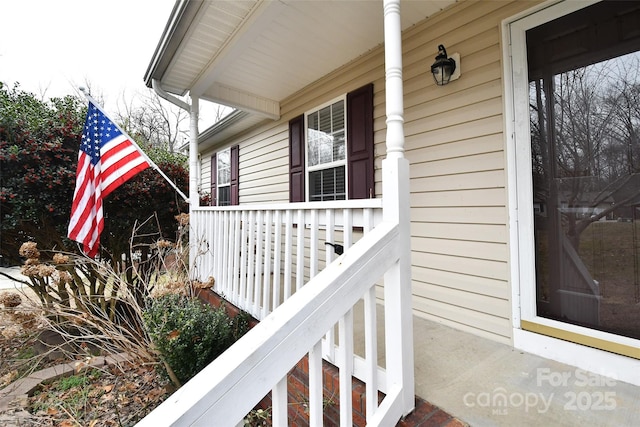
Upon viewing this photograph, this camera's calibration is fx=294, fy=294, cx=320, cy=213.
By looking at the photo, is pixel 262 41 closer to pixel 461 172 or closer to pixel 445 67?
pixel 445 67

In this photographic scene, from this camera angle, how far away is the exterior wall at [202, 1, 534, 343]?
7.48 feet

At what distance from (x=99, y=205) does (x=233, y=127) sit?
3.52m

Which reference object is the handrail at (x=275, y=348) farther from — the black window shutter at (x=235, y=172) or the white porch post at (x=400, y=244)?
the black window shutter at (x=235, y=172)

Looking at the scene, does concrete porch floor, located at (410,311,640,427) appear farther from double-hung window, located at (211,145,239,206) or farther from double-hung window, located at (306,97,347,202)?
double-hung window, located at (211,145,239,206)

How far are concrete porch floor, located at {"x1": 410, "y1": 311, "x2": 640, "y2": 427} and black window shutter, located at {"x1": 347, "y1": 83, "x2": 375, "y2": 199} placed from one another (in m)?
1.86

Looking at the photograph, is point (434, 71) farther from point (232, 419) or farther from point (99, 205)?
point (99, 205)

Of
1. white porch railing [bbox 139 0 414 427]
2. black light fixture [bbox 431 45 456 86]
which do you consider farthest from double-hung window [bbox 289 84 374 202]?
white porch railing [bbox 139 0 414 427]

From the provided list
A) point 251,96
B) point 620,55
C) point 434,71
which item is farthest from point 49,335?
point 620,55

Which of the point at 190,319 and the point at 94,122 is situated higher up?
the point at 94,122

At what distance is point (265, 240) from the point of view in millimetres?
2340

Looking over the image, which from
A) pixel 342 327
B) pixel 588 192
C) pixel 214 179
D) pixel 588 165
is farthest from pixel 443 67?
pixel 214 179

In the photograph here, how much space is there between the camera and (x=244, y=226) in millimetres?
2688

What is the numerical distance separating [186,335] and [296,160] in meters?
3.07

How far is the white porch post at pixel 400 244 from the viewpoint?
1.42 metres
